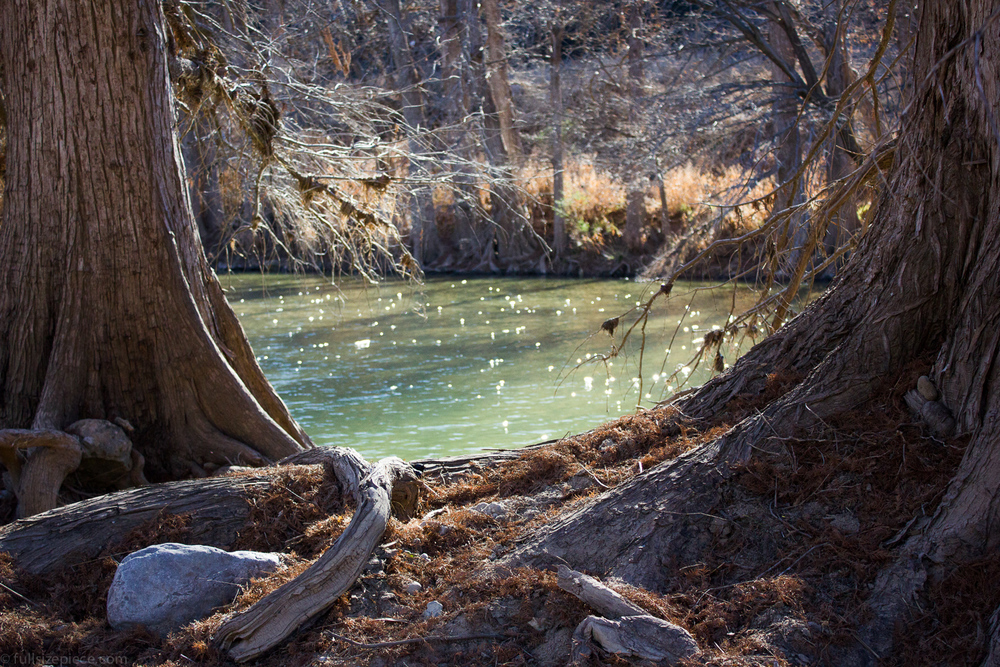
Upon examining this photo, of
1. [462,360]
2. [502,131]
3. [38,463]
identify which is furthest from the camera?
[502,131]

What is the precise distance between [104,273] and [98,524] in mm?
1771

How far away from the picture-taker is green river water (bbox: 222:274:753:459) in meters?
10.3

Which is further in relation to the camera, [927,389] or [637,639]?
[927,389]

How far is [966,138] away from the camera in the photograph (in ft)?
11.6

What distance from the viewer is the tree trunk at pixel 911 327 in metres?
3.29

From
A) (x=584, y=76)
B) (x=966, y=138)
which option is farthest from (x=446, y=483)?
(x=584, y=76)

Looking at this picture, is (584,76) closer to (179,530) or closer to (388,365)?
(388,365)

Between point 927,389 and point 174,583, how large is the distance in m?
3.25

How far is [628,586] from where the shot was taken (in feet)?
10.9

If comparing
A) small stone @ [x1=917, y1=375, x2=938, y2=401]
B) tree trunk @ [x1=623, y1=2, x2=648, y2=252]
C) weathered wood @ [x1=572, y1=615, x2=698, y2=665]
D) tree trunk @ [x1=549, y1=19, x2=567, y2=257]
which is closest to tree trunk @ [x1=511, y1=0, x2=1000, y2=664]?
small stone @ [x1=917, y1=375, x2=938, y2=401]

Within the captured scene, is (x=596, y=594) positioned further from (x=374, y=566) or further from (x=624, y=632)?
(x=374, y=566)

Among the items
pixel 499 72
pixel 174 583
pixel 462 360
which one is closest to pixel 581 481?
pixel 174 583

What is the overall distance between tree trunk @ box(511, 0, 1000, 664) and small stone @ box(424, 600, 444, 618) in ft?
1.34

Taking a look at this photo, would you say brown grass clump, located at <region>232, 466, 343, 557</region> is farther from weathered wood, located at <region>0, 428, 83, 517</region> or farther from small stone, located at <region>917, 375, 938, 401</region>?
small stone, located at <region>917, 375, 938, 401</region>
